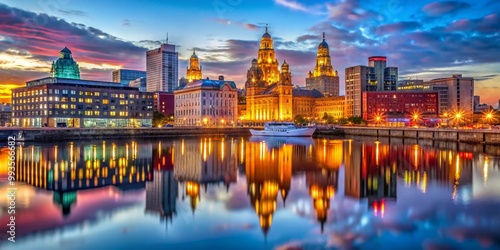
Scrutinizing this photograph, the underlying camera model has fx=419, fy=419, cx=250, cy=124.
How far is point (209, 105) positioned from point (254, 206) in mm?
129986

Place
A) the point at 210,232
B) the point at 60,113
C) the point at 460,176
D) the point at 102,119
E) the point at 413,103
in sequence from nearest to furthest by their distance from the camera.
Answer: the point at 210,232 → the point at 460,176 → the point at 60,113 → the point at 102,119 → the point at 413,103

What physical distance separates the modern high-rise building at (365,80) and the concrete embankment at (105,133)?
68099mm

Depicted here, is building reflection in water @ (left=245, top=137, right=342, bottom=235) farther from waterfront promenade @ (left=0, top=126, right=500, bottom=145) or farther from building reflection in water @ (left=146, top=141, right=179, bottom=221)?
waterfront promenade @ (left=0, top=126, right=500, bottom=145)

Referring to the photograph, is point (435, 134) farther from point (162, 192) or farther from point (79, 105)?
point (79, 105)

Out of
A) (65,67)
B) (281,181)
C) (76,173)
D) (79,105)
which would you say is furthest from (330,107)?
(76,173)

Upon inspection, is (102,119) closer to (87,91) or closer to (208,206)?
(87,91)

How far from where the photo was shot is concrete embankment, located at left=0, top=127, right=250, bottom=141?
8075 centimetres

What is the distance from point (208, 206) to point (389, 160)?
1198 inches

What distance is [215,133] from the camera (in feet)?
378

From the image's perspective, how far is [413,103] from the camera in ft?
553

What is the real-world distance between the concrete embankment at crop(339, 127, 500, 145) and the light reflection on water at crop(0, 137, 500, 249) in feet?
107

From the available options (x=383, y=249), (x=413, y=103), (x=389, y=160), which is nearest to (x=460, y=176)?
(x=389, y=160)

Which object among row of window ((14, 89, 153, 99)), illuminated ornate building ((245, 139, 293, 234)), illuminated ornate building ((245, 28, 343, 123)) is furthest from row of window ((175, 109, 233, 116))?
illuminated ornate building ((245, 139, 293, 234))

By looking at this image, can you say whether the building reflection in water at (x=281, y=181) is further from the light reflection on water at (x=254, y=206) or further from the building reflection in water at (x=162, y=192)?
the building reflection in water at (x=162, y=192)
